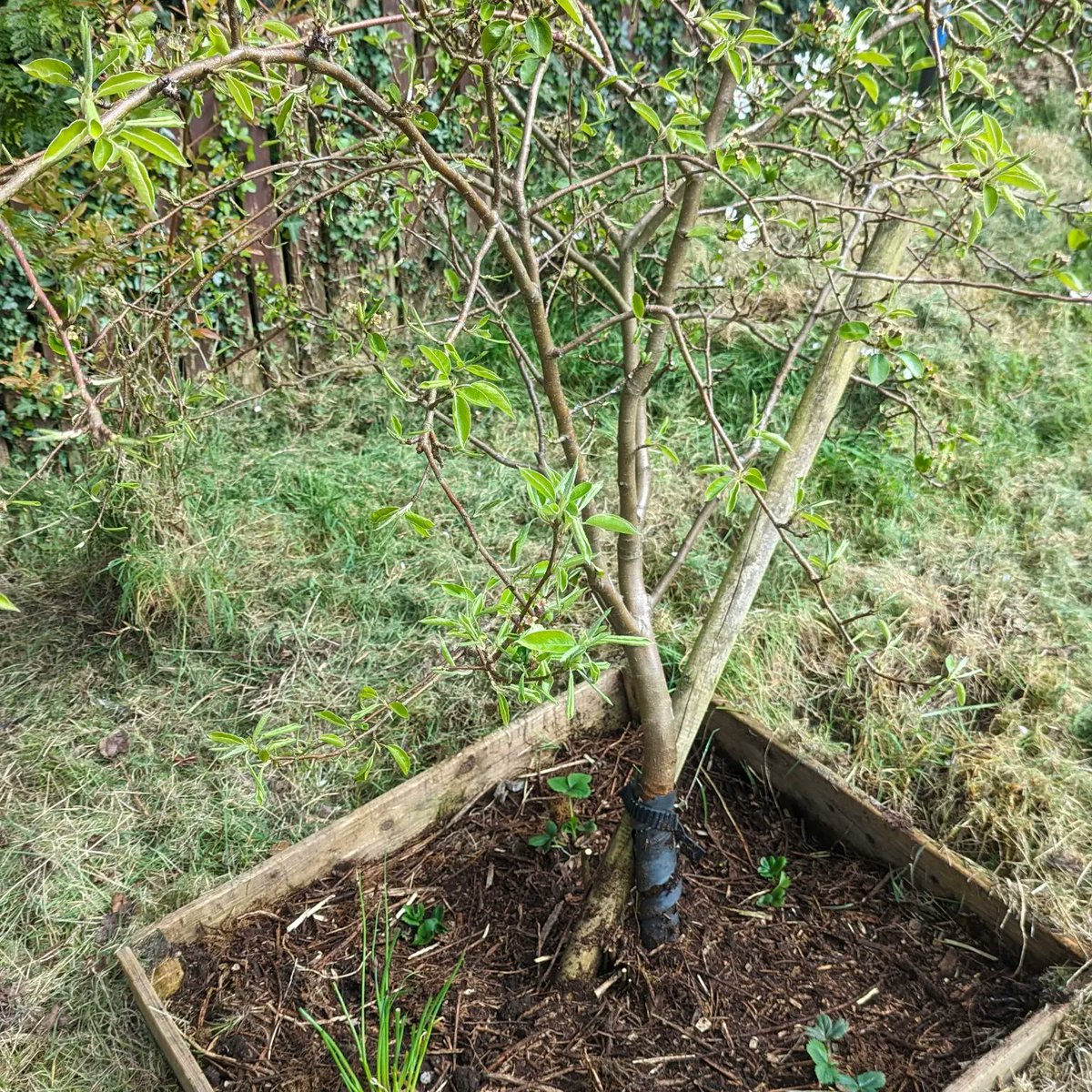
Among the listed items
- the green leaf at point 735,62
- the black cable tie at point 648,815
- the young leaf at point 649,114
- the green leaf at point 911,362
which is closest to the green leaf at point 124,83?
the young leaf at point 649,114

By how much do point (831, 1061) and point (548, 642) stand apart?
47.2 inches

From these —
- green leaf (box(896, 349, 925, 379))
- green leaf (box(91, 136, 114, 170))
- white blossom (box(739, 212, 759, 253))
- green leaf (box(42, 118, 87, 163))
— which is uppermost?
green leaf (box(42, 118, 87, 163))

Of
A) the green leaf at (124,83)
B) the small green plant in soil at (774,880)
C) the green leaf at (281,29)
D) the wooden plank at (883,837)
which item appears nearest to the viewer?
the green leaf at (124,83)

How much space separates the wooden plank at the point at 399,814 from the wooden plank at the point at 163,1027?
6cm

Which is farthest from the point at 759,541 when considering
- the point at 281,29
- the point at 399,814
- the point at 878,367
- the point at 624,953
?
the point at 281,29

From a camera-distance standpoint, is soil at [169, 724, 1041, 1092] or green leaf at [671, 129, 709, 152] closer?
green leaf at [671, 129, 709, 152]

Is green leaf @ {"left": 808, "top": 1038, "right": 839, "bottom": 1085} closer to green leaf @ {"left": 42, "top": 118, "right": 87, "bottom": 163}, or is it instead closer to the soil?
the soil

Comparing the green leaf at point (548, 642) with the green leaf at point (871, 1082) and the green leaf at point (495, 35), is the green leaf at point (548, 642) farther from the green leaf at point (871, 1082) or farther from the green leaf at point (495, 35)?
the green leaf at point (871, 1082)

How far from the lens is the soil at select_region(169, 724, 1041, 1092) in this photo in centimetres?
183

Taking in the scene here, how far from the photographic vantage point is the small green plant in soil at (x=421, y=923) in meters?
2.09

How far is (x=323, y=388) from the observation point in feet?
14.7

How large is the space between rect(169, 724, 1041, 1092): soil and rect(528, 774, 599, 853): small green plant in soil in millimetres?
25

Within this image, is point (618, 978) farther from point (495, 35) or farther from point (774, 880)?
point (495, 35)

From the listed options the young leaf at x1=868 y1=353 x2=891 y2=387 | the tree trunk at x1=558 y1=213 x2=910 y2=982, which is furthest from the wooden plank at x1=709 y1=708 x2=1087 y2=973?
the young leaf at x1=868 y1=353 x2=891 y2=387
